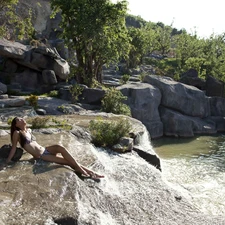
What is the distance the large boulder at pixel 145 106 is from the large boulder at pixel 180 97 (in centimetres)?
168

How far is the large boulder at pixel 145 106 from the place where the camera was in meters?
26.4

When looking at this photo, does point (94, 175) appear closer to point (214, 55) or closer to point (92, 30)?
point (92, 30)

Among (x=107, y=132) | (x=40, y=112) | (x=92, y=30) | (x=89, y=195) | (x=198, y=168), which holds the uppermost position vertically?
(x=92, y=30)

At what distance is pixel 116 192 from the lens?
9695 mm

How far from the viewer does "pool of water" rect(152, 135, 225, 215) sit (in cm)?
1306

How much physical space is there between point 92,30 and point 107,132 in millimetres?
13815

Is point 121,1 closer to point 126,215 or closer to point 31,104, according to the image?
point 31,104

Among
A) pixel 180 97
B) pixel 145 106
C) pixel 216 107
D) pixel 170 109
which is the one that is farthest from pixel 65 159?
pixel 216 107

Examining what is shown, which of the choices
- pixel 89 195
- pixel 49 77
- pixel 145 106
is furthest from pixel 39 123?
pixel 49 77

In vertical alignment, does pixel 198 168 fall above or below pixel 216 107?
below

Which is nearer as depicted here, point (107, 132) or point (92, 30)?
point (107, 132)

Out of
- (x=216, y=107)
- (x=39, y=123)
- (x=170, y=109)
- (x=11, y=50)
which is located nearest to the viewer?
(x=39, y=123)

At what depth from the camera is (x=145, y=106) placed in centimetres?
2686

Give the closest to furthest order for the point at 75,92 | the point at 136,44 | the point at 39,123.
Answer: the point at 39,123 → the point at 75,92 → the point at 136,44
